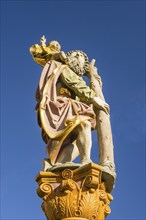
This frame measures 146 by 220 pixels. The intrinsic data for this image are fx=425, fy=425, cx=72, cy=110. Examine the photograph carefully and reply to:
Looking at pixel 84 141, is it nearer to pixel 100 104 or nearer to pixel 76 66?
pixel 100 104

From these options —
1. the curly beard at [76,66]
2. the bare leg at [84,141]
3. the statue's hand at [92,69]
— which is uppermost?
the statue's hand at [92,69]

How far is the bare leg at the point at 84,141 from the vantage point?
318 inches

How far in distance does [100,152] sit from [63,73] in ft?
6.31

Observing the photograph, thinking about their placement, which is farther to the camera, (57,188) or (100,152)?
(100,152)

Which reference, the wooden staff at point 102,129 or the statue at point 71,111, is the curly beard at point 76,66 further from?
the wooden staff at point 102,129

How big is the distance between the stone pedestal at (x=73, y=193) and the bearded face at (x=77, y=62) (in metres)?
2.72

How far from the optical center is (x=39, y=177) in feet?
25.7

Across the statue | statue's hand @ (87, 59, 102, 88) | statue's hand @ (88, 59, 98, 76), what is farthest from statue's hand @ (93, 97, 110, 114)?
statue's hand @ (88, 59, 98, 76)

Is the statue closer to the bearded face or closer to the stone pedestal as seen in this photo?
the bearded face

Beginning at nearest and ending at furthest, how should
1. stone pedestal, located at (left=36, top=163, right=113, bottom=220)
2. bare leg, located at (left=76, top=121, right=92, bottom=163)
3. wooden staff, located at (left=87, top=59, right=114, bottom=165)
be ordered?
1. stone pedestal, located at (left=36, top=163, right=113, bottom=220)
2. bare leg, located at (left=76, top=121, right=92, bottom=163)
3. wooden staff, located at (left=87, top=59, right=114, bottom=165)

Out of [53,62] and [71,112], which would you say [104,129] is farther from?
[53,62]

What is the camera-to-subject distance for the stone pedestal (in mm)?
7395

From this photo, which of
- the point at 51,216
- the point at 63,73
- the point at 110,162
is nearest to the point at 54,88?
the point at 63,73

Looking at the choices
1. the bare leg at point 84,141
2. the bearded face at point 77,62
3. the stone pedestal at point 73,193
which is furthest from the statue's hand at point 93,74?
the stone pedestal at point 73,193
